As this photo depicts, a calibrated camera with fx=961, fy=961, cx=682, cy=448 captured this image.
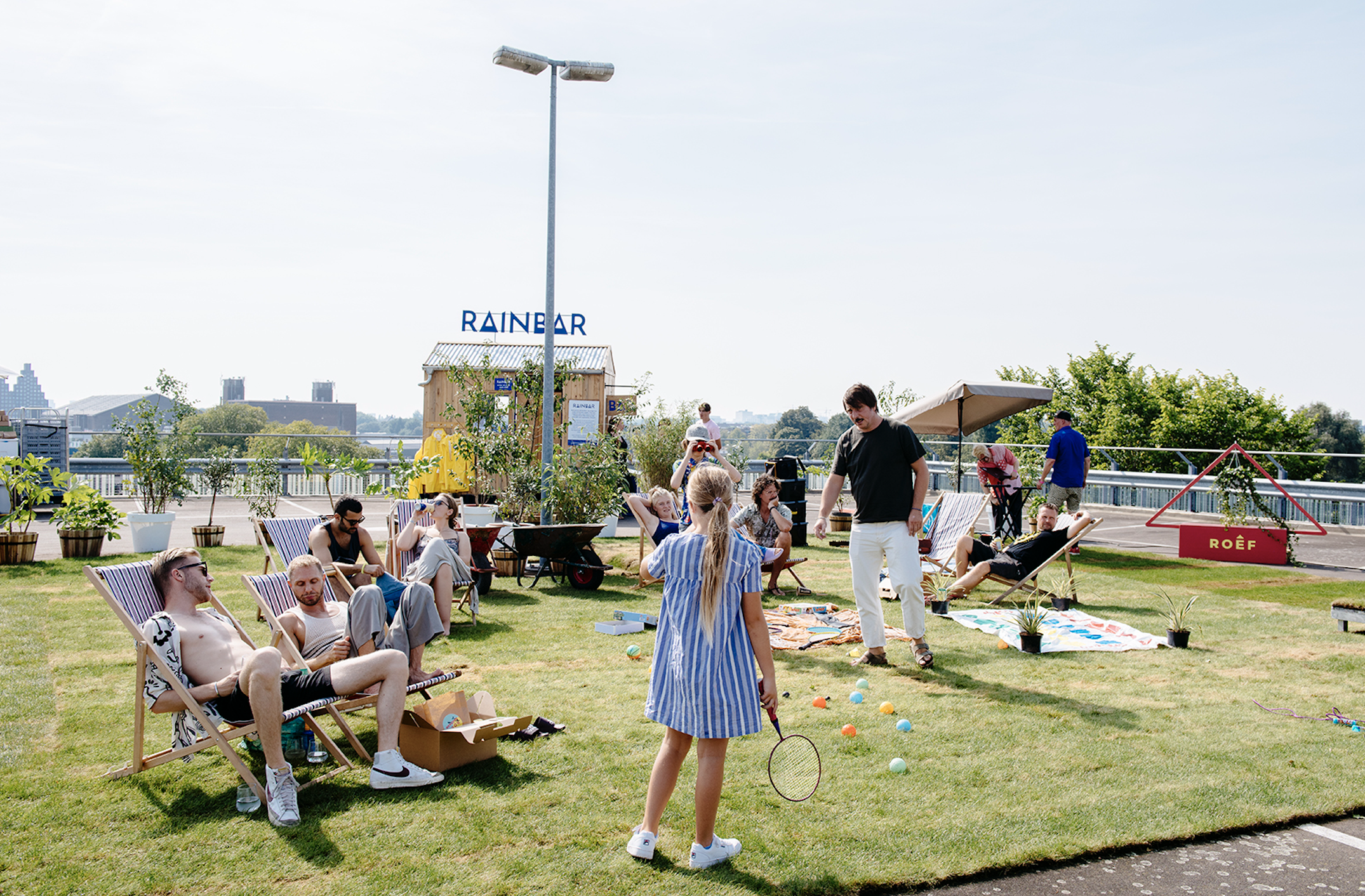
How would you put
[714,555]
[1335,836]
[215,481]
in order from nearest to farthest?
[714,555] → [1335,836] → [215,481]

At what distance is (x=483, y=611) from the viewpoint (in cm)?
830

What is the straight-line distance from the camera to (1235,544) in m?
11.8

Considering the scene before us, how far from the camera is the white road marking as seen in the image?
3641mm

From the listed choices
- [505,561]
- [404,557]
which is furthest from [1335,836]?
[505,561]

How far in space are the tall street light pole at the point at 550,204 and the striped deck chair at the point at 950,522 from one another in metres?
4.44

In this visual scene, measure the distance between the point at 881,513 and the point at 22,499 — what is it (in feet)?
34.2

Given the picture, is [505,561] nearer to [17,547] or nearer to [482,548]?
[482,548]

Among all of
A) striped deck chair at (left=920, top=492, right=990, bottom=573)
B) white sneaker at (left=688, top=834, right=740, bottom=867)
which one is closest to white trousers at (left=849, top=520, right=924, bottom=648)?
white sneaker at (left=688, top=834, right=740, bottom=867)

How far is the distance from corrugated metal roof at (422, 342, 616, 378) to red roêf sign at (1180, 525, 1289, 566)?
1235 centimetres

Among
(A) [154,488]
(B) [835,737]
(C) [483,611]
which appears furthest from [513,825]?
(A) [154,488]

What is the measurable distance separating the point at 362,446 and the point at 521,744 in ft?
77.2

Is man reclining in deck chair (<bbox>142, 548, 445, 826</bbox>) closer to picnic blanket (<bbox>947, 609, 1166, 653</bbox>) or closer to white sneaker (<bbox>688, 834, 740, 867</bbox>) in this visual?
white sneaker (<bbox>688, 834, 740, 867</bbox>)

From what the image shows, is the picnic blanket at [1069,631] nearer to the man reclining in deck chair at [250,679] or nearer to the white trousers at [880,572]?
the white trousers at [880,572]

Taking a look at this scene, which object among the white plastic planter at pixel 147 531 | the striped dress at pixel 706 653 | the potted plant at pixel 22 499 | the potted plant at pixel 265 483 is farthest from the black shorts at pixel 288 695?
the potted plant at pixel 265 483
